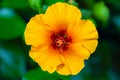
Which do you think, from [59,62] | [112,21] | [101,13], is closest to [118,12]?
[112,21]

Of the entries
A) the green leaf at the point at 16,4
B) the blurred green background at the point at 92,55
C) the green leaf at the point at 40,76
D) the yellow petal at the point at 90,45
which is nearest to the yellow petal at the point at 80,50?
the yellow petal at the point at 90,45

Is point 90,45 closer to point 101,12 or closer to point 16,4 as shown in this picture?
point 101,12

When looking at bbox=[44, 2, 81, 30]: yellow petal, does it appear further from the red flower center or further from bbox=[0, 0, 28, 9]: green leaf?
bbox=[0, 0, 28, 9]: green leaf

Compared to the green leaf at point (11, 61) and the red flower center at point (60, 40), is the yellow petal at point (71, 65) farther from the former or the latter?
the green leaf at point (11, 61)

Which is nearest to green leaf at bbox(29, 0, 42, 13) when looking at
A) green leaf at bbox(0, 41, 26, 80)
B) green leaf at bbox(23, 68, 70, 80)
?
green leaf at bbox(23, 68, 70, 80)

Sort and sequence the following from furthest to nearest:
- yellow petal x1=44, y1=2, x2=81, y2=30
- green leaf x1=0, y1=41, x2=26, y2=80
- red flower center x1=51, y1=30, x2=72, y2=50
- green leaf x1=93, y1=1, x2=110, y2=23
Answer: green leaf x1=0, y1=41, x2=26, y2=80 → green leaf x1=93, y1=1, x2=110, y2=23 → red flower center x1=51, y1=30, x2=72, y2=50 → yellow petal x1=44, y1=2, x2=81, y2=30

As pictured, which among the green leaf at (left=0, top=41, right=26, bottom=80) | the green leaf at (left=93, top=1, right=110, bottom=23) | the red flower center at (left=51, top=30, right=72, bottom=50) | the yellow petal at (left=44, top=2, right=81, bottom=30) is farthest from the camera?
the green leaf at (left=0, top=41, right=26, bottom=80)

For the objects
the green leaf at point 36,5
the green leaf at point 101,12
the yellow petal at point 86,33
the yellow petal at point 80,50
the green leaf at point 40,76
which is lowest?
the green leaf at point 40,76
